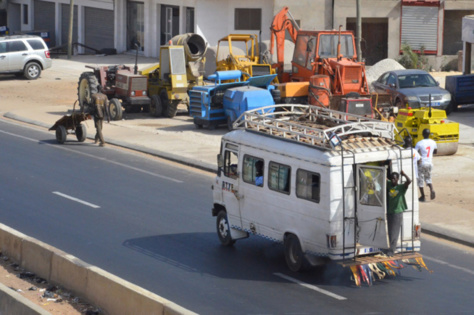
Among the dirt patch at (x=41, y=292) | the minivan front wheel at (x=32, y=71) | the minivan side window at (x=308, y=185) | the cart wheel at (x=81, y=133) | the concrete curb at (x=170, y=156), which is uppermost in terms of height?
the minivan front wheel at (x=32, y=71)

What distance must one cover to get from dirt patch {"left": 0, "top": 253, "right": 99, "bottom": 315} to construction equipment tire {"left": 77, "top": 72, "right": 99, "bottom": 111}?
17602 mm

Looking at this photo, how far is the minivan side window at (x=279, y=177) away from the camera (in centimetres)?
1373

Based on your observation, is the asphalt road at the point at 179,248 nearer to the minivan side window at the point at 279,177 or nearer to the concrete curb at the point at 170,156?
the concrete curb at the point at 170,156

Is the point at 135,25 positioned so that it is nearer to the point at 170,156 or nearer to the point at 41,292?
the point at 170,156

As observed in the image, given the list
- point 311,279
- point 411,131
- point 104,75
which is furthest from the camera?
point 104,75

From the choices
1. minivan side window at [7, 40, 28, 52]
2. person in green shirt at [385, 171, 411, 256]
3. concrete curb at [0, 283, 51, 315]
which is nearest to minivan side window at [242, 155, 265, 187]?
person in green shirt at [385, 171, 411, 256]

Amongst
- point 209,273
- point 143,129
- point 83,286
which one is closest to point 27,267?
point 83,286

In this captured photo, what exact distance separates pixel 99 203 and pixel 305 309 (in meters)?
8.01

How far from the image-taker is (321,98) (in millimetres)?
28859

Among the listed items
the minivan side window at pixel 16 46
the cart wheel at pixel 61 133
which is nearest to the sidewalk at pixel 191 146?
the cart wheel at pixel 61 133

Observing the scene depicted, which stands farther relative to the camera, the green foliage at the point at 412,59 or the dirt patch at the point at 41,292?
the green foliage at the point at 412,59

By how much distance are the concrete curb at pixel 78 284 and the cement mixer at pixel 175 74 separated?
1704cm

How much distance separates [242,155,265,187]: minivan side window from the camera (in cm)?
1439

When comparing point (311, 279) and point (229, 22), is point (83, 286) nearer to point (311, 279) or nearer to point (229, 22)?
point (311, 279)
